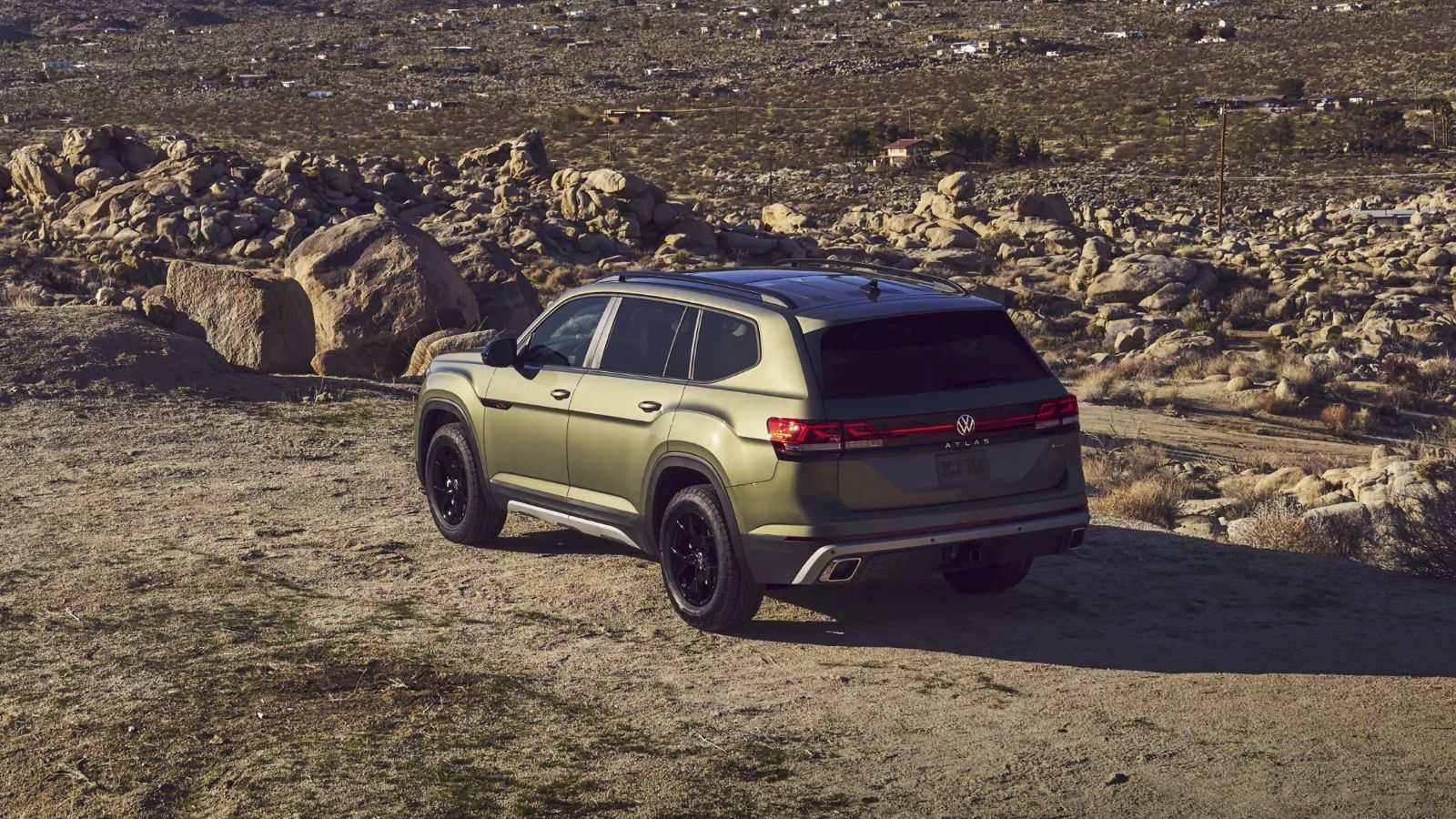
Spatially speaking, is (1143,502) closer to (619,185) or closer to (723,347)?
(723,347)

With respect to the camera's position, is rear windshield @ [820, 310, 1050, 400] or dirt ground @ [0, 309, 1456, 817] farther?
rear windshield @ [820, 310, 1050, 400]

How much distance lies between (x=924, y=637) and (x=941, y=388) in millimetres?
1317

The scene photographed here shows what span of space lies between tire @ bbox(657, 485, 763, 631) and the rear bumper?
0.17 metres

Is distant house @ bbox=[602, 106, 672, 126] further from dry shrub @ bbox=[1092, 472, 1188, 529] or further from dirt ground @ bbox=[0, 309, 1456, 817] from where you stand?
dirt ground @ bbox=[0, 309, 1456, 817]

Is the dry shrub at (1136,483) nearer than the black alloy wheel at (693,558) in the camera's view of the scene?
No

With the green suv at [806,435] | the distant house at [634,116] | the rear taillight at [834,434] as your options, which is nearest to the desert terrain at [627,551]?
the green suv at [806,435]

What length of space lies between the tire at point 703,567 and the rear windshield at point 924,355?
2.90 feet

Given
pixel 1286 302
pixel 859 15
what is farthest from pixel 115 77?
pixel 1286 302

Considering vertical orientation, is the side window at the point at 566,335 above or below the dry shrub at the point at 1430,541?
above

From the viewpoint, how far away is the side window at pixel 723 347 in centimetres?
756

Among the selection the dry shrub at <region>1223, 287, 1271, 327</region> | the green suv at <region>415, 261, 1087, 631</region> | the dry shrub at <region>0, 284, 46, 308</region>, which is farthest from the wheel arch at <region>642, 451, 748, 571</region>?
the dry shrub at <region>1223, 287, 1271, 327</region>

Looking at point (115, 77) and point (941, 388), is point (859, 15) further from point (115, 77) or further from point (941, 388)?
point (941, 388)

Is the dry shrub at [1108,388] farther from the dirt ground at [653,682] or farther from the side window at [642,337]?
the side window at [642,337]

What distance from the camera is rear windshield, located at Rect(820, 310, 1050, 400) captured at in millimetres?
7250
